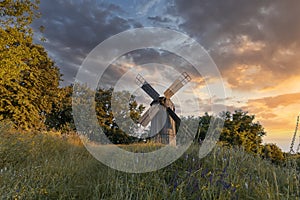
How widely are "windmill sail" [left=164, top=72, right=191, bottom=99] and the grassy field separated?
8317 millimetres

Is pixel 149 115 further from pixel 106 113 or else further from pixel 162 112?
pixel 106 113

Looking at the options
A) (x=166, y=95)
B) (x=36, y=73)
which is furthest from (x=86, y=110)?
(x=166, y=95)

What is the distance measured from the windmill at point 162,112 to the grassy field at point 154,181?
271 inches

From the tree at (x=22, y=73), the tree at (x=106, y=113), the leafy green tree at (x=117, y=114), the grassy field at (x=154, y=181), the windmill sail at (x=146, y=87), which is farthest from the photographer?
the tree at (x=106, y=113)

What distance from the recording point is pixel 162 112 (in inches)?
512

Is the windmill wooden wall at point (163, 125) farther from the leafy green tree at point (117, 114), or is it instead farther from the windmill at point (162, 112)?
the leafy green tree at point (117, 114)

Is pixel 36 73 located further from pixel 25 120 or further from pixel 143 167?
pixel 143 167

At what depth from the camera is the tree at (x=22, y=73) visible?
37.9ft

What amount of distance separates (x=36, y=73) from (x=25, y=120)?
11.7 ft

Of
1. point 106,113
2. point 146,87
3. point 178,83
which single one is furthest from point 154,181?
point 106,113

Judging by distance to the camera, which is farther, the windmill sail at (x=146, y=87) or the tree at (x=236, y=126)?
the tree at (x=236, y=126)

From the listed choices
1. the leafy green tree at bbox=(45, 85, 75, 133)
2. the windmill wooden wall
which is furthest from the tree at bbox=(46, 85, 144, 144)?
the windmill wooden wall

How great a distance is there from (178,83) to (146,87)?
1848 mm

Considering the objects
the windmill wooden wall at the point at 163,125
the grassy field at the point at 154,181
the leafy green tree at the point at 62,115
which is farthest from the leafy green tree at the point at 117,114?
the grassy field at the point at 154,181
